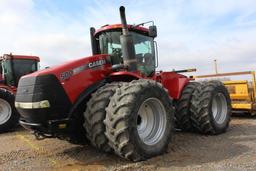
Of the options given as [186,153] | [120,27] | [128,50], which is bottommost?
[186,153]

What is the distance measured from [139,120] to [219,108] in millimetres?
3330

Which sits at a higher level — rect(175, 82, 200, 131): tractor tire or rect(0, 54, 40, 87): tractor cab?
rect(0, 54, 40, 87): tractor cab

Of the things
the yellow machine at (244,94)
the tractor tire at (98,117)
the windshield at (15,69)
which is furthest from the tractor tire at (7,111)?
the yellow machine at (244,94)

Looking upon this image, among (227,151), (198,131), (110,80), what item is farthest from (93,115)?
(198,131)

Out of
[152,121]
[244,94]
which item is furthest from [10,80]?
[244,94]

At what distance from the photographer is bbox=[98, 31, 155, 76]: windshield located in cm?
731

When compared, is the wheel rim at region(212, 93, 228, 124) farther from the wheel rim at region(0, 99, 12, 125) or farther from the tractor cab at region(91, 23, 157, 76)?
the wheel rim at region(0, 99, 12, 125)

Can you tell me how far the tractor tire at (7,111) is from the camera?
11.0m

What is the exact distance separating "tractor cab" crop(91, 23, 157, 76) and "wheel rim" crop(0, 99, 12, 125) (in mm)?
4891

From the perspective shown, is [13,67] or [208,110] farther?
[13,67]

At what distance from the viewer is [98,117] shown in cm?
564

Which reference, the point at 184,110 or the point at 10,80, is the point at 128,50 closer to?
the point at 184,110

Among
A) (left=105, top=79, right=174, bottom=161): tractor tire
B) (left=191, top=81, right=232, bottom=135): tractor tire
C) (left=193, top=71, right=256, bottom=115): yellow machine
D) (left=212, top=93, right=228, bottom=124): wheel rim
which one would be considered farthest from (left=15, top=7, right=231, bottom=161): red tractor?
(left=193, top=71, right=256, bottom=115): yellow machine

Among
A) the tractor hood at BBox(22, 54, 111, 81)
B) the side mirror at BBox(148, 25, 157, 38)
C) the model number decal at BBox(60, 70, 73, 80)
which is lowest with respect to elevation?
the model number decal at BBox(60, 70, 73, 80)
